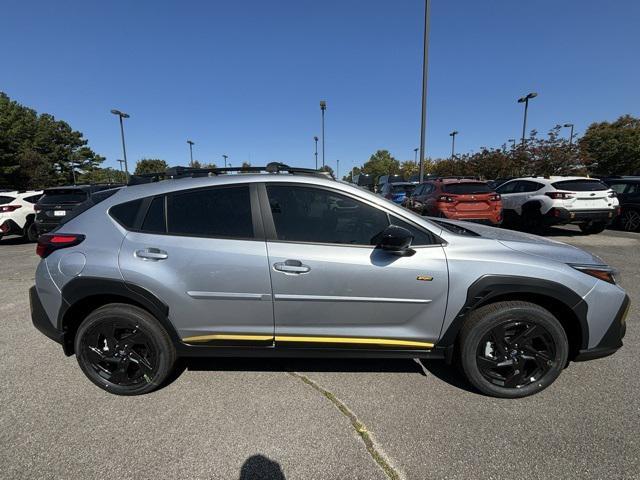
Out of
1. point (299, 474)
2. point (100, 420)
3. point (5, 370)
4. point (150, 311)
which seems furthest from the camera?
point (5, 370)

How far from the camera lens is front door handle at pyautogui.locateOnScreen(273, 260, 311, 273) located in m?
2.44

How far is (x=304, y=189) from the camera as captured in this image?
8.63ft

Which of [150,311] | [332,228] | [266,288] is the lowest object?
[150,311]

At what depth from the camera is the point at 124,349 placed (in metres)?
2.67

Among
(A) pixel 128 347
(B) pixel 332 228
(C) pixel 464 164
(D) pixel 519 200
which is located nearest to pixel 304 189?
(B) pixel 332 228

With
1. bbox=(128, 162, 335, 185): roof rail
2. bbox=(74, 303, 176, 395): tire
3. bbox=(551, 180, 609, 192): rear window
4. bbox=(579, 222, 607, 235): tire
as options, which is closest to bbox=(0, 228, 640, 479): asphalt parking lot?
bbox=(74, 303, 176, 395): tire

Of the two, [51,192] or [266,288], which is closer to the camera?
[266,288]

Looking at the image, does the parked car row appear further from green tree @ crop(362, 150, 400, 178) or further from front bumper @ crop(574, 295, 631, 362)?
green tree @ crop(362, 150, 400, 178)

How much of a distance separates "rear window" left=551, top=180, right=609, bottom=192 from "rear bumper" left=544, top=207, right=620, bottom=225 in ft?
1.88

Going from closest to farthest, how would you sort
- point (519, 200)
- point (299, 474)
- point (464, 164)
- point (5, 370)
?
1. point (299, 474)
2. point (5, 370)
3. point (519, 200)
4. point (464, 164)

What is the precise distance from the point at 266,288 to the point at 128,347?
3.86ft

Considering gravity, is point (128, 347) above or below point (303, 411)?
above

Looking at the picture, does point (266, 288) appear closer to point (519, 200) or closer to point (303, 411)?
point (303, 411)

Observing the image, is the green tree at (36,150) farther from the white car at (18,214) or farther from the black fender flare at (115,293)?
the black fender flare at (115,293)
